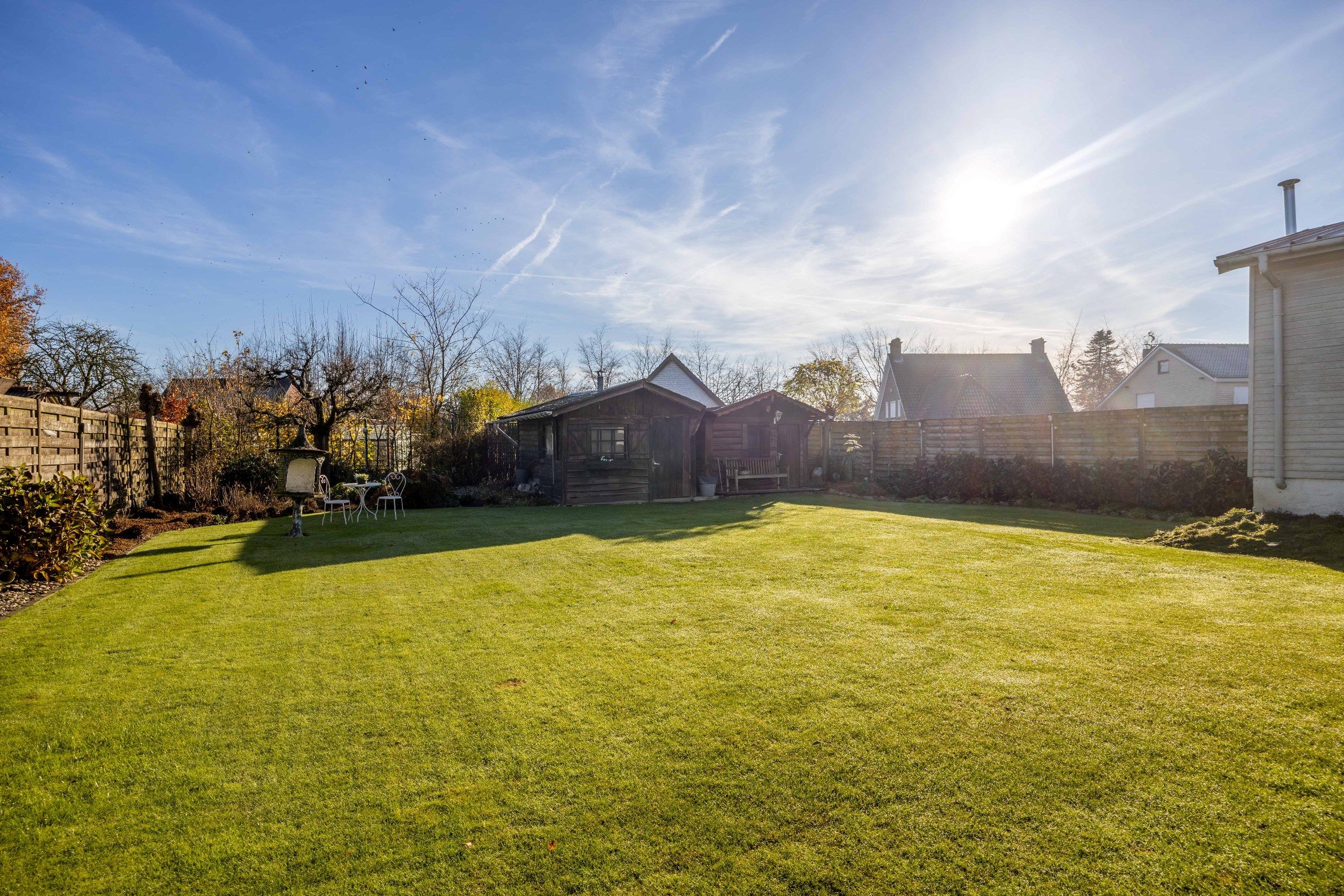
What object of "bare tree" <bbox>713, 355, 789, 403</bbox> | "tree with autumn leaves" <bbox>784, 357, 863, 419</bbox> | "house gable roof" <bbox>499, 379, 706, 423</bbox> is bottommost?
"house gable roof" <bbox>499, 379, 706, 423</bbox>

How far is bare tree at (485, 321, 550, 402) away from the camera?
1475 inches

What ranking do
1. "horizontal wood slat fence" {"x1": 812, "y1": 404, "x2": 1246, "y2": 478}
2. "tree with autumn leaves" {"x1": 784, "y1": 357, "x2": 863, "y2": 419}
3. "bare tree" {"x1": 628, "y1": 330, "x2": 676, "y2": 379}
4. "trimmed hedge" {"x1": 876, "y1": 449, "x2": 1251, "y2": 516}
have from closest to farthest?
"trimmed hedge" {"x1": 876, "y1": 449, "x2": 1251, "y2": 516}, "horizontal wood slat fence" {"x1": 812, "y1": 404, "x2": 1246, "y2": 478}, "tree with autumn leaves" {"x1": 784, "y1": 357, "x2": 863, "y2": 419}, "bare tree" {"x1": 628, "y1": 330, "x2": 676, "y2": 379}

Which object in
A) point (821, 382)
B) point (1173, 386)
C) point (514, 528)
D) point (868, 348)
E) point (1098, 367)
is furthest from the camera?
point (1098, 367)

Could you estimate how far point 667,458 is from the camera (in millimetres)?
15562

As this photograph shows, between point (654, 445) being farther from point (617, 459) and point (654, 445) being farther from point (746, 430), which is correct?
point (746, 430)

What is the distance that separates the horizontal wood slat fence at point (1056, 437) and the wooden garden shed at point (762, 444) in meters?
1.48

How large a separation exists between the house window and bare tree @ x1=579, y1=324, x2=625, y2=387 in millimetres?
28121

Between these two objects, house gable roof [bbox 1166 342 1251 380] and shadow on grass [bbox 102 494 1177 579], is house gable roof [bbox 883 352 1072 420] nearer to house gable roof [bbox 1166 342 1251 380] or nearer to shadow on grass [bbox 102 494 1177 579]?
house gable roof [bbox 1166 342 1251 380]

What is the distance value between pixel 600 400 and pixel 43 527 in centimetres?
963

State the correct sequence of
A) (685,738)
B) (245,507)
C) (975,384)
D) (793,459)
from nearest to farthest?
(685,738)
(245,507)
(793,459)
(975,384)

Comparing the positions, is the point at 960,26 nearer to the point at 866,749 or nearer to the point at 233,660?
the point at 866,749

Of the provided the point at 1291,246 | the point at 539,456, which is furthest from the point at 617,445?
the point at 1291,246

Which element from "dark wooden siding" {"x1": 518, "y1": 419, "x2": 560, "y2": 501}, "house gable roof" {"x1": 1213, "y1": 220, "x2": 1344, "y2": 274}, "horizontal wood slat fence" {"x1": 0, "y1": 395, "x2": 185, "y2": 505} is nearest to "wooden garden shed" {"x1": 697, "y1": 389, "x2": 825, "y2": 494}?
"dark wooden siding" {"x1": 518, "y1": 419, "x2": 560, "y2": 501}

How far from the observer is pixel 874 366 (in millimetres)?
42844
